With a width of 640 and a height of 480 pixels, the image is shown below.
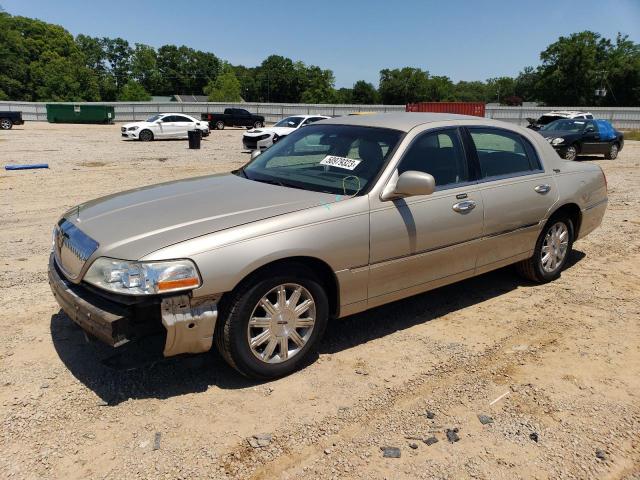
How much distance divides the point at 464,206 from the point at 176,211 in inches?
88.5

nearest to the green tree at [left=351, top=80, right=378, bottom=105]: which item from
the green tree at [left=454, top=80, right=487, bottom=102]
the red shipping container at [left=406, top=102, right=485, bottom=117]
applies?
the green tree at [left=454, top=80, right=487, bottom=102]

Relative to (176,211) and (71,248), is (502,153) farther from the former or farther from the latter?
(71,248)

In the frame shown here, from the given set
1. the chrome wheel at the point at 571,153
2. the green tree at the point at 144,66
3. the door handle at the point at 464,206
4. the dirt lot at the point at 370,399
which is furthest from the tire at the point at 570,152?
the green tree at the point at 144,66

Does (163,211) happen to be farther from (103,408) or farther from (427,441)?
(427,441)

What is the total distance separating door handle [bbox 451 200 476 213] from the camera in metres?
4.27

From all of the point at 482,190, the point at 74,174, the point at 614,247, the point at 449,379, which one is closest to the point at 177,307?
the point at 449,379

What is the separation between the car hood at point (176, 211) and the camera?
125 inches

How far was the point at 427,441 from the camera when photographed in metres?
2.96

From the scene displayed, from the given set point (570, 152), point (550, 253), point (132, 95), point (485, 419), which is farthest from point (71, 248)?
point (132, 95)

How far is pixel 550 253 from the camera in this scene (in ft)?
17.9

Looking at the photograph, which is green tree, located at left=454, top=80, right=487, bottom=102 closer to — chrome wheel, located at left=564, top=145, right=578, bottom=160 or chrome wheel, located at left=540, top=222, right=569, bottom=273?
chrome wheel, located at left=564, top=145, right=578, bottom=160

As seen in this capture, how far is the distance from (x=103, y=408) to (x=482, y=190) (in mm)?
3277

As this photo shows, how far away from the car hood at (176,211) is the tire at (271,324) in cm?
42

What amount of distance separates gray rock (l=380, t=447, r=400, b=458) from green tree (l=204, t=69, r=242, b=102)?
3850 inches
